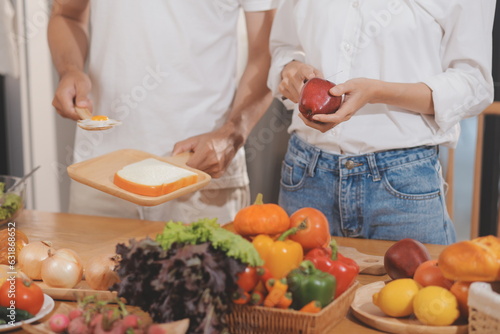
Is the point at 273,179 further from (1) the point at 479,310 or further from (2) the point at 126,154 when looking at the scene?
(1) the point at 479,310

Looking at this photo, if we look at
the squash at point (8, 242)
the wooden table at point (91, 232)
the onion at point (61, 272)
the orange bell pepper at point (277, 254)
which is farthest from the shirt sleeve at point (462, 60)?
the squash at point (8, 242)

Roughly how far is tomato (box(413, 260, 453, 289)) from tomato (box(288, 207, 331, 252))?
0.19 m

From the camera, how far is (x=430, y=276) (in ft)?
3.83

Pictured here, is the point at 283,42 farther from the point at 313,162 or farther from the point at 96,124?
the point at 96,124

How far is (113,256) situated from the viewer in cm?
130

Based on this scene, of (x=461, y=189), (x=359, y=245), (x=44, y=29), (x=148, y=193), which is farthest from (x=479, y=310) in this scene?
(x=461, y=189)

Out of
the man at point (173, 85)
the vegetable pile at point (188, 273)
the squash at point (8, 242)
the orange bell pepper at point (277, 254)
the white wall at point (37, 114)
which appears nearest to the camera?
the vegetable pile at point (188, 273)

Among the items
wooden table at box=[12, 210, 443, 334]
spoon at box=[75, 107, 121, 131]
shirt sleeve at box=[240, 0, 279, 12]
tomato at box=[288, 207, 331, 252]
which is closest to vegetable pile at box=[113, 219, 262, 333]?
tomato at box=[288, 207, 331, 252]

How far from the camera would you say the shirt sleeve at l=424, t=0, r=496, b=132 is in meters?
1.58

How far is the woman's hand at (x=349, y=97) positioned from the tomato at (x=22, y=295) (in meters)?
0.72

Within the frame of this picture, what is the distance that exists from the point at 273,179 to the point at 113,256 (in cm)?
170

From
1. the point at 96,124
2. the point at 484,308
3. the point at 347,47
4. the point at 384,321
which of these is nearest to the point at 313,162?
the point at 347,47

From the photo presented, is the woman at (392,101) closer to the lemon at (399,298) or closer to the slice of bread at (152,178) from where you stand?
the slice of bread at (152,178)

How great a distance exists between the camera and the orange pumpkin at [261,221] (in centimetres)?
113
